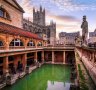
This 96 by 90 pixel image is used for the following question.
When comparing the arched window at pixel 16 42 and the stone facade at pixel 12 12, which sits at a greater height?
the stone facade at pixel 12 12

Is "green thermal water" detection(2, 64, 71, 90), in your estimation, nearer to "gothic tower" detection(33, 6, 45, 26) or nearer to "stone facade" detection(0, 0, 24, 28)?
"stone facade" detection(0, 0, 24, 28)

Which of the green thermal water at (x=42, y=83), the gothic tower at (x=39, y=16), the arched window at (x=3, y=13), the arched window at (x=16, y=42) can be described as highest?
the gothic tower at (x=39, y=16)

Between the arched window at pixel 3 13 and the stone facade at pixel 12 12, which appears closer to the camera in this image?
the arched window at pixel 3 13

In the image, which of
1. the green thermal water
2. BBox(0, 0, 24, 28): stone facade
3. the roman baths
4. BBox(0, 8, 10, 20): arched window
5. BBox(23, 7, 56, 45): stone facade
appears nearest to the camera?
the roman baths

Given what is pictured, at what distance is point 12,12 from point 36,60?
13.3 meters

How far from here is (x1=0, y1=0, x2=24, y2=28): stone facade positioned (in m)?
27.4

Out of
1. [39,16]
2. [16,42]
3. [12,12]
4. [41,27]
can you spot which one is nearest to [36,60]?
[16,42]

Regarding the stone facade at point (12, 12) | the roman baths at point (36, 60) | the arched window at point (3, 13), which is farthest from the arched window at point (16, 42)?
the arched window at point (3, 13)

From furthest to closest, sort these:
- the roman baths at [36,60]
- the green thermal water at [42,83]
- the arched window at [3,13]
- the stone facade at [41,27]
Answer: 1. the stone facade at [41,27]
2. the arched window at [3,13]
3. the green thermal water at [42,83]
4. the roman baths at [36,60]

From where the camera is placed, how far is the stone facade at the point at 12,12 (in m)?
27.4

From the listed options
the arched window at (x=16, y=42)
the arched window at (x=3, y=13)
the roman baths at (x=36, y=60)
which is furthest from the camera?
the arched window at (x=3, y=13)

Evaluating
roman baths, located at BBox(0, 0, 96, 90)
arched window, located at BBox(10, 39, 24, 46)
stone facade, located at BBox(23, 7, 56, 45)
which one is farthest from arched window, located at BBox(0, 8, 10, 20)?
stone facade, located at BBox(23, 7, 56, 45)

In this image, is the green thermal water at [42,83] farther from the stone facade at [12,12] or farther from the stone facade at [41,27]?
the stone facade at [41,27]

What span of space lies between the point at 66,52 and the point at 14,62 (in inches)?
706
